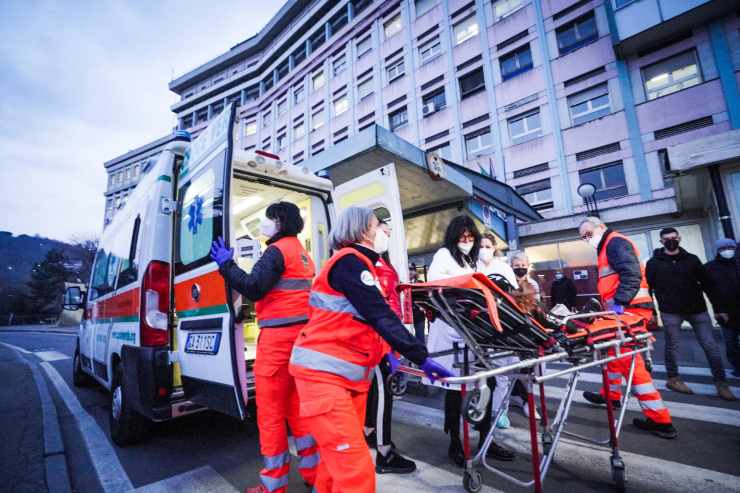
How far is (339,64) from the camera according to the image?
24.7 meters

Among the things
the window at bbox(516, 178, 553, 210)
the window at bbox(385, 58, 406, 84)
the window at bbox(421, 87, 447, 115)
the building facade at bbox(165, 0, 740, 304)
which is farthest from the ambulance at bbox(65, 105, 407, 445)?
the window at bbox(385, 58, 406, 84)

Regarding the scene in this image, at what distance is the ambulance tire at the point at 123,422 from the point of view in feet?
10.0

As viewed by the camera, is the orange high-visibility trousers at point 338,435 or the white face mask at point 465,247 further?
the white face mask at point 465,247

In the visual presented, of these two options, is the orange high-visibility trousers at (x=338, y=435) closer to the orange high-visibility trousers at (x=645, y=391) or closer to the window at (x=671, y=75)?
the orange high-visibility trousers at (x=645, y=391)

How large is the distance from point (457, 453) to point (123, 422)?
9.64ft

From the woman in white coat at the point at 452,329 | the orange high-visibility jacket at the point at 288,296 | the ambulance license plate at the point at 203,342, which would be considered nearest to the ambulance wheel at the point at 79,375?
the ambulance license plate at the point at 203,342

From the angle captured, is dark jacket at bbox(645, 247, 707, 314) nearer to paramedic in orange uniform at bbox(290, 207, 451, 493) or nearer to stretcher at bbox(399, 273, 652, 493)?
stretcher at bbox(399, 273, 652, 493)

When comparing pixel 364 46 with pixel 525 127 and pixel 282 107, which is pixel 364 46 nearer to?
pixel 282 107

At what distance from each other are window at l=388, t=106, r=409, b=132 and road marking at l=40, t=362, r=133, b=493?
61.4 feet

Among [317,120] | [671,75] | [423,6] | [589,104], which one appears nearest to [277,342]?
[589,104]

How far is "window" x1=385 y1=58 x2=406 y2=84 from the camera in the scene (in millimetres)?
20578

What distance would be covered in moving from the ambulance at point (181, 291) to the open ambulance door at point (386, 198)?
0.06 feet

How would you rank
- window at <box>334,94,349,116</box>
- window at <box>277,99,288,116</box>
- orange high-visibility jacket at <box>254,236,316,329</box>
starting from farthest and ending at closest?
window at <box>277,99,288,116</box>, window at <box>334,94,349,116</box>, orange high-visibility jacket at <box>254,236,316,329</box>

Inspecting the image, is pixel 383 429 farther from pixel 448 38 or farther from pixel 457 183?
pixel 448 38
